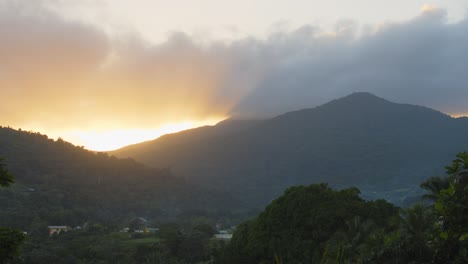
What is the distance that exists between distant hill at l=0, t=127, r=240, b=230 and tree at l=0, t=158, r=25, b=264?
304 ft

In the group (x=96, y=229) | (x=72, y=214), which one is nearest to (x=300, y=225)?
(x=96, y=229)

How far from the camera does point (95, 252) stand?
66.2 metres

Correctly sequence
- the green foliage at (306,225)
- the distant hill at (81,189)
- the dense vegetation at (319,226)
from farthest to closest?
the distant hill at (81,189) < the green foliage at (306,225) < the dense vegetation at (319,226)

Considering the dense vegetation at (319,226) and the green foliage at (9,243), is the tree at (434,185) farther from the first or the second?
the green foliage at (9,243)

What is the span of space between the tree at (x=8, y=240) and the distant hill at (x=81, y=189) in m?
92.6

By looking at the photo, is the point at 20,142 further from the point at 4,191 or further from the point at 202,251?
the point at 202,251

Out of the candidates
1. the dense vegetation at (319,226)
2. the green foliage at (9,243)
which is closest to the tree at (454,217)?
the green foliage at (9,243)

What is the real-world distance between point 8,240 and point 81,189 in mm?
146727

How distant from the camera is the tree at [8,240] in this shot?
9648 millimetres

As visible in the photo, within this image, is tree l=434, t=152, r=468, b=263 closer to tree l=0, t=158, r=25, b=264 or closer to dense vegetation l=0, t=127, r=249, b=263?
tree l=0, t=158, r=25, b=264

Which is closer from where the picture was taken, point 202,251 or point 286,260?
point 286,260

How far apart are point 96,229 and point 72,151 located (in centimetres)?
10459

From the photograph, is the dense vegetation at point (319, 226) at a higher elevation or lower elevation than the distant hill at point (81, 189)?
lower

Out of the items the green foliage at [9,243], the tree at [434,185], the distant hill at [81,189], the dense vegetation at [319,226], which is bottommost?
the dense vegetation at [319,226]
